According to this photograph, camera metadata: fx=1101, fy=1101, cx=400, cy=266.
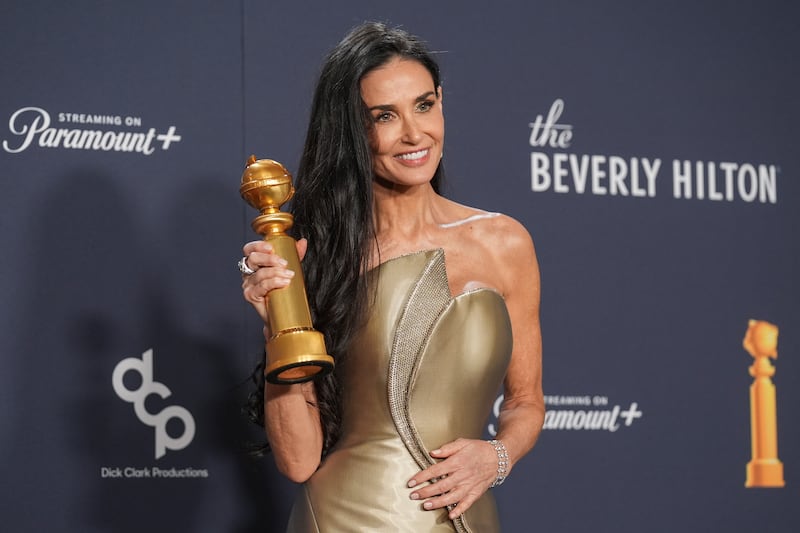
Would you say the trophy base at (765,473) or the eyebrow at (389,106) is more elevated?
the eyebrow at (389,106)

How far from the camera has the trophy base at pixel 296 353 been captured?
65.9 inches

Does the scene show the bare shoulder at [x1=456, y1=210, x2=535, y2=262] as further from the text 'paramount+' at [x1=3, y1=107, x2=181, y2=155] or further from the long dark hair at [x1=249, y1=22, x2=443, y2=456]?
the text 'paramount+' at [x1=3, y1=107, x2=181, y2=155]

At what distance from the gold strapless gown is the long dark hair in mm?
35

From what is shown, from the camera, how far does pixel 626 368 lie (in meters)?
3.50

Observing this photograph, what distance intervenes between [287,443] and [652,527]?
1832 millimetres

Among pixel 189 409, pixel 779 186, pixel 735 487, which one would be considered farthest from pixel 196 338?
pixel 779 186

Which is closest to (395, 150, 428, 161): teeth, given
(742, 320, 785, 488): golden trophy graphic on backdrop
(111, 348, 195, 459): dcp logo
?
(111, 348, 195, 459): dcp logo

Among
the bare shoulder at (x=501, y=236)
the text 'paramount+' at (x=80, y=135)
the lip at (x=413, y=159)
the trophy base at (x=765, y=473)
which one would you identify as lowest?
the trophy base at (x=765, y=473)

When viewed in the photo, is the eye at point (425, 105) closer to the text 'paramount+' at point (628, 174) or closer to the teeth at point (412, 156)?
the teeth at point (412, 156)

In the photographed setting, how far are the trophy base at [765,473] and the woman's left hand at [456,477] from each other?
6.17 feet

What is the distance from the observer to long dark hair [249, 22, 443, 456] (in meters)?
2.07

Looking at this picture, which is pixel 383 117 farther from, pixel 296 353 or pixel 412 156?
pixel 296 353

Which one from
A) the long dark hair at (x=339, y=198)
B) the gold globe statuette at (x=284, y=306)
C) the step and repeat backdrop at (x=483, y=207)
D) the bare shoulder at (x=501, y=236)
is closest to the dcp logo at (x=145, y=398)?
the step and repeat backdrop at (x=483, y=207)

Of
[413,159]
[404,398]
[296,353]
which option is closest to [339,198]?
[413,159]
